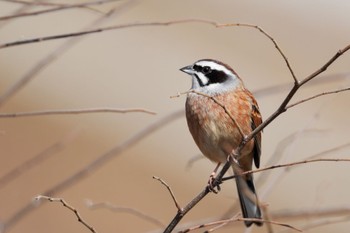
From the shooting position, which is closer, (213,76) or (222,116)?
(222,116)

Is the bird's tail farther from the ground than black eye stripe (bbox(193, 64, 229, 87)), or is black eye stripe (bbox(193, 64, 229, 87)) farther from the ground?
black eye stripe (bbox(193, 64, 229, 87))

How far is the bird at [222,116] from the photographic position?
10.8ft

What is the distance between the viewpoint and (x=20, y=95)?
8.71 m

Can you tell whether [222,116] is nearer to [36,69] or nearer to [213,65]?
[213,65]

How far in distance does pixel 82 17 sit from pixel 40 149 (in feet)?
12.2

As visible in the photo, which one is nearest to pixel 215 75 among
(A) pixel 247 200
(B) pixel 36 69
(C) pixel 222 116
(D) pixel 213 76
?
(D) pixel 213 76

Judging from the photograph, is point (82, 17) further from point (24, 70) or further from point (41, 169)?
point (41, 169)

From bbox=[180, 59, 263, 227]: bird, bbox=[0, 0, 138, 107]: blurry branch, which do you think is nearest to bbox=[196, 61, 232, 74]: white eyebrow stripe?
bbox=[180, 59, 263, 227]: bird

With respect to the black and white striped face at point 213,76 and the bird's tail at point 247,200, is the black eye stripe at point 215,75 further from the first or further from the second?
the bird's tail at point 247,200

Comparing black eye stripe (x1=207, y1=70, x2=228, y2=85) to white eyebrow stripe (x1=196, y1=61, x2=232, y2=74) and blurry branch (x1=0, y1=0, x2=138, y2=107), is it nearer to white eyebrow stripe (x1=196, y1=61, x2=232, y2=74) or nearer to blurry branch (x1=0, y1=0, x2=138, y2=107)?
white eyebrow stripe (x1=196, y1=61, x2=232, y2=74)

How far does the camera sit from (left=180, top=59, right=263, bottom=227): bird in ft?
10.8

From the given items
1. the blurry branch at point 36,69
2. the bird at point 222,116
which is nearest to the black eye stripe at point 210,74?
the bird at point 222,116

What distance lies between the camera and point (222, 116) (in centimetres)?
330

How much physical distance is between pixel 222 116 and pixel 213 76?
24cm
